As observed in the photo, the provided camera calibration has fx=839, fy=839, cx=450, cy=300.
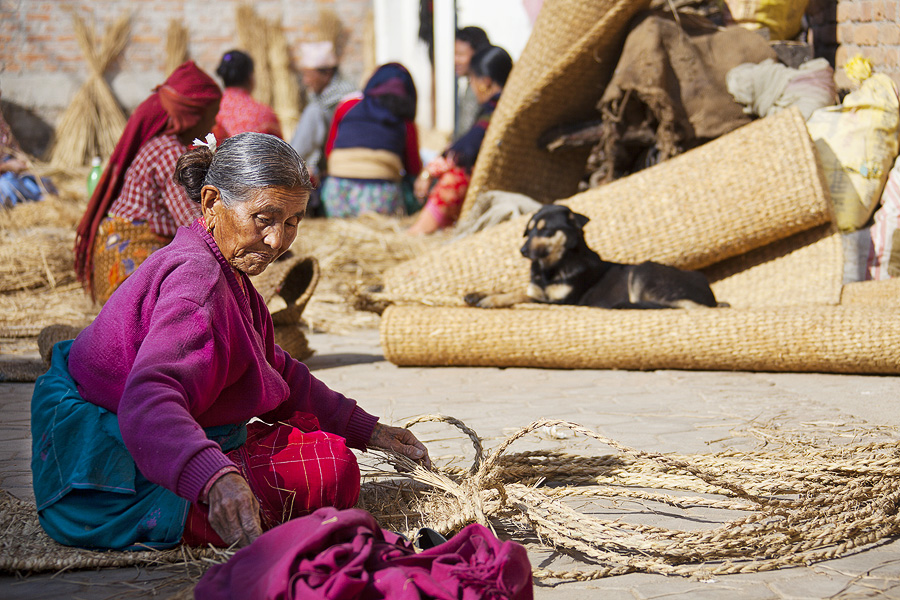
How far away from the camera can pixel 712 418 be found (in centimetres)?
330

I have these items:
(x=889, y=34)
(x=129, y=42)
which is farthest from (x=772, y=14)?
(x=129, y=42)

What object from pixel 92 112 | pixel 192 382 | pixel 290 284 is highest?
pixel 192 382

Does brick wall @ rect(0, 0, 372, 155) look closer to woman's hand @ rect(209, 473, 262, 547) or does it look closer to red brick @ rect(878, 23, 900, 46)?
red brick @ rect(878, 23, 900, 46)

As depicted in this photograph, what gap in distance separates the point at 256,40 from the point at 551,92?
7.27 metres

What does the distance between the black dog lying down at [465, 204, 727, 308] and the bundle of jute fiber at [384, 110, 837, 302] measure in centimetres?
27

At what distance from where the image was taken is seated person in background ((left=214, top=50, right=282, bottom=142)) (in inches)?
295

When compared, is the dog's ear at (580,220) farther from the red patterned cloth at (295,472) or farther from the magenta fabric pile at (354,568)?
the magenta fabric pile at (354,568)

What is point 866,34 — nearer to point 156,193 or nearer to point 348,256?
point 348,256

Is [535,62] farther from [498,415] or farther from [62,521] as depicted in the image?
[62,521]

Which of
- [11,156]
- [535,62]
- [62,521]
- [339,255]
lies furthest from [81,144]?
[62,521]

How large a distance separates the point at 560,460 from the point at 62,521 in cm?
141

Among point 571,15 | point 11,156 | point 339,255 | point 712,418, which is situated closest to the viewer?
point 712,418

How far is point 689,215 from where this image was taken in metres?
5.20

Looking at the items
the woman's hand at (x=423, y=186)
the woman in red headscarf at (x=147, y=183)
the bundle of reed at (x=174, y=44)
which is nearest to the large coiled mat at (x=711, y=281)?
the woman in red headscarf at (x=147, y=183)
